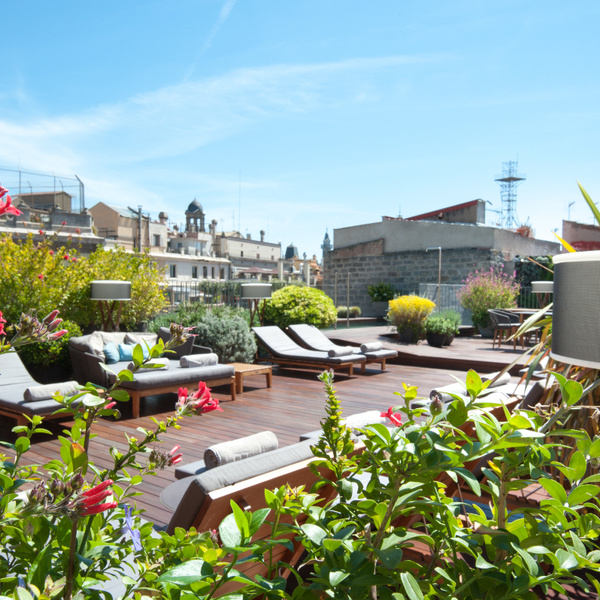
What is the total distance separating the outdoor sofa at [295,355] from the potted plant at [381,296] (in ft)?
33.9

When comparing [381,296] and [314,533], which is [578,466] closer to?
[314,533]

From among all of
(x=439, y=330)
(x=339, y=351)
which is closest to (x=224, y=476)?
(x=339, y=351)

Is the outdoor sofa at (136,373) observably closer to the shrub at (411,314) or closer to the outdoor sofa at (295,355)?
the outdoor sofa at (295,355)

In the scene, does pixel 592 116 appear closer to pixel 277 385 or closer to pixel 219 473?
pixel 277 385

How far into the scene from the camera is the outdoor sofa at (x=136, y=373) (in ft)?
18.3

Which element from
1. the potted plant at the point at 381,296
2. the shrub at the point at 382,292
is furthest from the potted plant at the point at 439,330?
the shrub at the point at 382,292

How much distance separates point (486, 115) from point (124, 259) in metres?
11.6

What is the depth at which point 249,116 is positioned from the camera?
805 inches

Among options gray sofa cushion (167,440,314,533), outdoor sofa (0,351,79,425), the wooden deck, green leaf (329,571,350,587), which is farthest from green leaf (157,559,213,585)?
outdoor sofa (0,351,79,425)

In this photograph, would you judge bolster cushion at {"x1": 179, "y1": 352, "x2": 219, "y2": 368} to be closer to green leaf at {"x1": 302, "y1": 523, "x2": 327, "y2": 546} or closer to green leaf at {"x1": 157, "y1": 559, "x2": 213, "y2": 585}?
green leaf at {"x1": 302, "y1": 523, "x2": 327, "y2": 546}

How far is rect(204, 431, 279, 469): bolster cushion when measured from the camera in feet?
7.71

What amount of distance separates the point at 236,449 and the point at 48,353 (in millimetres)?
6075

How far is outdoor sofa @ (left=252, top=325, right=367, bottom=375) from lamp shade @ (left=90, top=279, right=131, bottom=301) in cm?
215

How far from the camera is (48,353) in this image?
743cm
